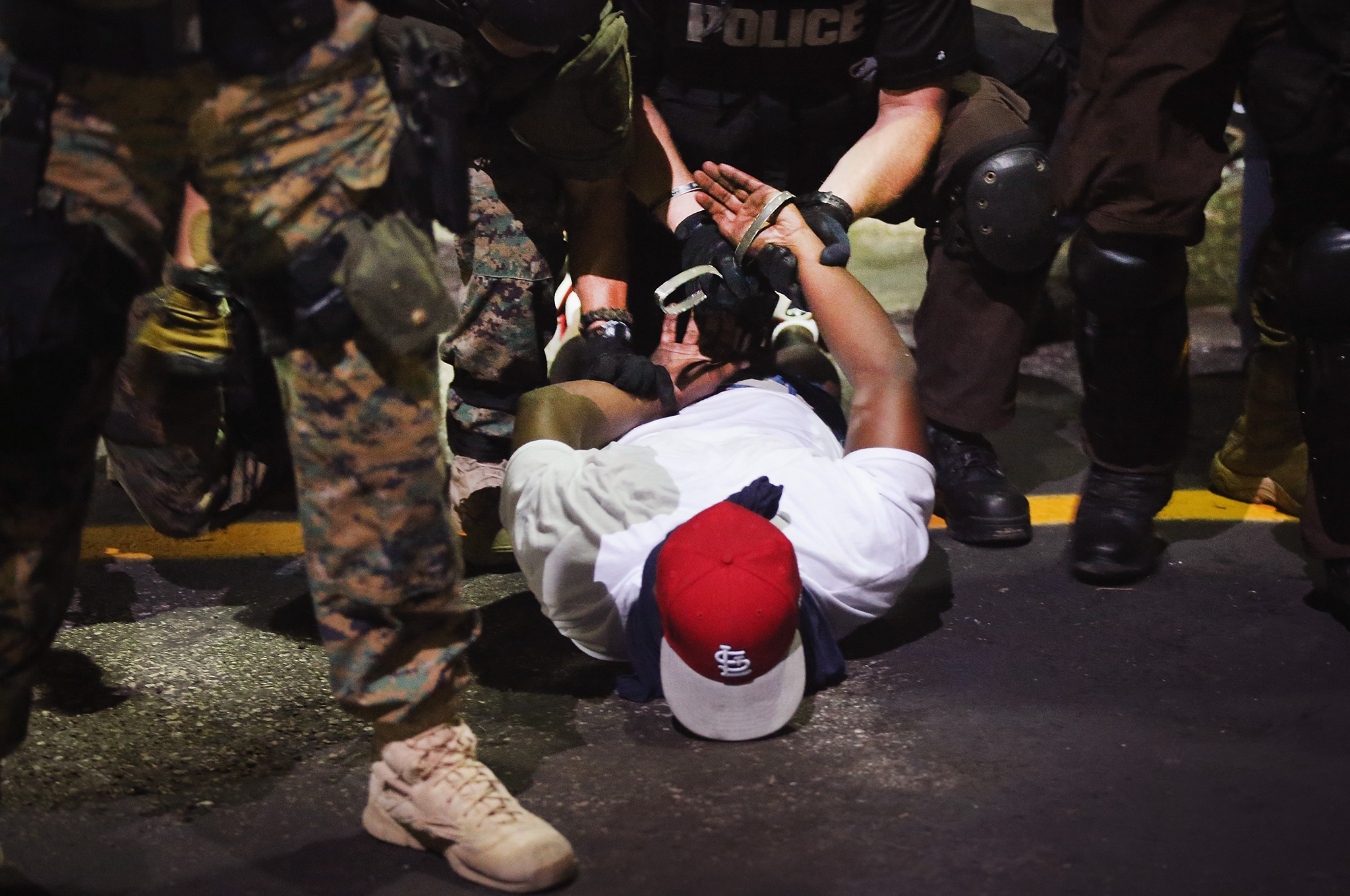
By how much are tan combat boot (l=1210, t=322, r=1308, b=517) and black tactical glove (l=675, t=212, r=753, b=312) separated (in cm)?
120

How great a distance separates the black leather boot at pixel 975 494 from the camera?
2.98m

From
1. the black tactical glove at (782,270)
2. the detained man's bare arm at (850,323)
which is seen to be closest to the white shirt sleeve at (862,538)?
the detained man's bare arm at (850,323)

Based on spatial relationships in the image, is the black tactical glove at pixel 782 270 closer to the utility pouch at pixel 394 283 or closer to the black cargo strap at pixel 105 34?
the utility pouch at pixel 394 283

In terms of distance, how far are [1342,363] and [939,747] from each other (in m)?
1.01

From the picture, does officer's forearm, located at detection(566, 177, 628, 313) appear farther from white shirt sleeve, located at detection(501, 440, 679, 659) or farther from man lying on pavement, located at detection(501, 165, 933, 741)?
white shirt sleeve, located at detection(501, 440, 679, 659)

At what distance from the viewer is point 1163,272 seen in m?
2.61

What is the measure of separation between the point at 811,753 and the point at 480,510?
101cm

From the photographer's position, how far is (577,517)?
2328 mm

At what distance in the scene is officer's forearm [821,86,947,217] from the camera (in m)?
2.96

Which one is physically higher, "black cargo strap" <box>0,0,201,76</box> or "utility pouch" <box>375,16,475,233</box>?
"black cargo strap" <box>0,0,201,76</box>

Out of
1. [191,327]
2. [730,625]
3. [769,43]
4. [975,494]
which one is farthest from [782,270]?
[191,327]

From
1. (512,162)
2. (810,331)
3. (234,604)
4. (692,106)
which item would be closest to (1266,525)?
(810,331)

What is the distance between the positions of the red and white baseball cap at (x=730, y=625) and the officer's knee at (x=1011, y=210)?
1.03 metres

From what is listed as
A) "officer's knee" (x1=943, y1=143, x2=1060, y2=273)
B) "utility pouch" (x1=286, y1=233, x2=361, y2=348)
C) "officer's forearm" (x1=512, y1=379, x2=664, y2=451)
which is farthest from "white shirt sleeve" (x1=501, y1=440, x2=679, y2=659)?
"officer's knee" (x1=943, y1=143, x2=1060, y2=273)
